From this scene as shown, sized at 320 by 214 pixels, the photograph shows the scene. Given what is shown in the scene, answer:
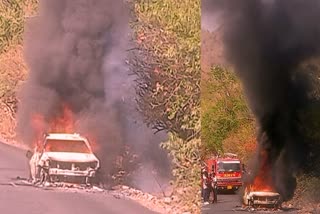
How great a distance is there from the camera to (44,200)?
301 centimetres

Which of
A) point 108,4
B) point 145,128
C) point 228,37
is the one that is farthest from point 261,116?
point 108,4

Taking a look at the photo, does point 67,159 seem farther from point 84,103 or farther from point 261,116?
point 261,116

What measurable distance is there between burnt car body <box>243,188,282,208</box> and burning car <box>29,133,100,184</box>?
0.93 metres

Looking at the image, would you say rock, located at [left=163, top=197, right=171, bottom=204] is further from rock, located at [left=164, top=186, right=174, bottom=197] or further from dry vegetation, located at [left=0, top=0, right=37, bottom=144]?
dry vegetation, located at [left=0, top=0, right=37, bottom=144]

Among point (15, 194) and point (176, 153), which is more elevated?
point (176, 153)

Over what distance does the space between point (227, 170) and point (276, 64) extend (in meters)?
0.70

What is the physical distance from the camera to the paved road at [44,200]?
9.85ft

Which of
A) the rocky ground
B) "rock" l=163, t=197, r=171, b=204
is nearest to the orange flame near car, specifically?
the rocky ground

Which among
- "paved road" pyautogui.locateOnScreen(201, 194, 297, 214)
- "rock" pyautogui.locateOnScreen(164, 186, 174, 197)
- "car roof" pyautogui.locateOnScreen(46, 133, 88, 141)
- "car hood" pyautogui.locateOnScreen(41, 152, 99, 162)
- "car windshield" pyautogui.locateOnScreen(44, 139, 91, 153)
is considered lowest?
"paved road" pyautogui.locateOnScreen(201, 194, 297, 214)

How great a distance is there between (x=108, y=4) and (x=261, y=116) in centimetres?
114

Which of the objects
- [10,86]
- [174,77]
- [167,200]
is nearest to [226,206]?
[167,200]

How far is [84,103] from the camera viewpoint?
9.86 feet

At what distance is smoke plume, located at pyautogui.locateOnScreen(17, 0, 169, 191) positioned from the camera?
9.77ft

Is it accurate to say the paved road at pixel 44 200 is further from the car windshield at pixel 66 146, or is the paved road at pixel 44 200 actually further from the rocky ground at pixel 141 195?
the car windshield at pixel 66 146
